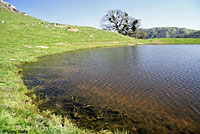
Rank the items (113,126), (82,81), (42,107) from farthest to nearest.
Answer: (82,81) → (42,107) → (113,126)

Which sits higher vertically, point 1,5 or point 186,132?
point 1,5

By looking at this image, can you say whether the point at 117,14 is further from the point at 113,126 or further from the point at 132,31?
the point at 113,126

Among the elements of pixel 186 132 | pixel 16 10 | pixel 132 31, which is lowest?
pixel 186 132

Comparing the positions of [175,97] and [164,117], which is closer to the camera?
[164,117]

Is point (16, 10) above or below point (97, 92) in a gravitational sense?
above

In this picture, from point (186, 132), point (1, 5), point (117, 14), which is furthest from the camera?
point (117, 14)

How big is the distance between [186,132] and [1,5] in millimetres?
101736

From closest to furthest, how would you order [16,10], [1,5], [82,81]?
1. [82,81]
2. [1,5]
3. [16,10]

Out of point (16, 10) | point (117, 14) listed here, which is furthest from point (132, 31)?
point (16, 10)

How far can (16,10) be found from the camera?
8219 cm

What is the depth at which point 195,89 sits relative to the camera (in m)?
11.1

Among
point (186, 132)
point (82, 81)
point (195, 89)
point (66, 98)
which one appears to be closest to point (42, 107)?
point (66, 98)

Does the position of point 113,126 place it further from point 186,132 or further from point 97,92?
point 97,92

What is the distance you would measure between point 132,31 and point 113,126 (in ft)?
394
